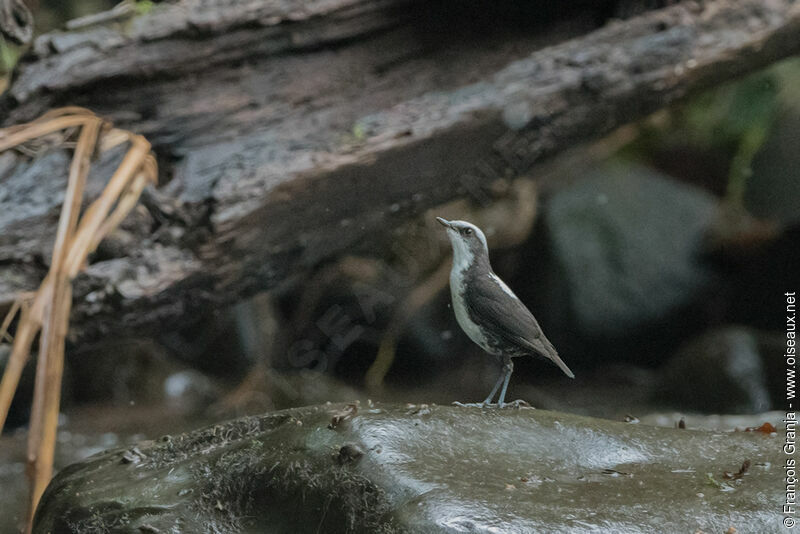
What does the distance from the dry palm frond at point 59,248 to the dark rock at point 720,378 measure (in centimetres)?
346

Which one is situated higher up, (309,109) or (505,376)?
(309,109)

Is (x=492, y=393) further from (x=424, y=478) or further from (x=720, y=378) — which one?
(x=720, y=378)

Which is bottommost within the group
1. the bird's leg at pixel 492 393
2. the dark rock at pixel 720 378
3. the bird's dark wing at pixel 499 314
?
the dark rock at pixel 720 378

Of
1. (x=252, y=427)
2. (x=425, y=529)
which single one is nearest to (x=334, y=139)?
(x=252, y=427)

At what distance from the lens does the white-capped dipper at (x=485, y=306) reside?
7.48 ft

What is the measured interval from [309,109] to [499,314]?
1.96m

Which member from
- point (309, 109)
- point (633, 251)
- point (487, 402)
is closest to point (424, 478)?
point (487, 402)

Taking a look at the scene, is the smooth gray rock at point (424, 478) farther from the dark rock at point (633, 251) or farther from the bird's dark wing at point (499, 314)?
the dark rock at point (633, 251)

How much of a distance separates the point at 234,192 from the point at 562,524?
218 cm

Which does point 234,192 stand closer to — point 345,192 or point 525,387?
point 345,192

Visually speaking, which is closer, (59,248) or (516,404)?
(516,404)

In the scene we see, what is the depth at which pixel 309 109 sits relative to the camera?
3850 millimetres

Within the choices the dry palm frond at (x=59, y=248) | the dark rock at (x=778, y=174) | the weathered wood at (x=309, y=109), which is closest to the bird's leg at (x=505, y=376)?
the weathered wood at (x=309, y=109)

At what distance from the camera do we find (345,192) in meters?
3.64
